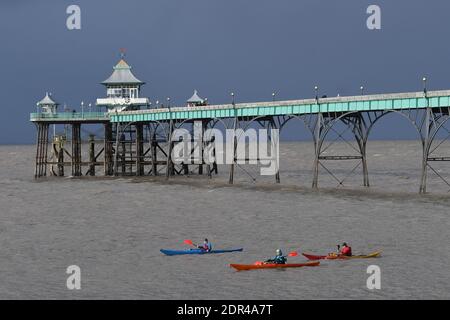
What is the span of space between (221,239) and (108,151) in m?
62.6

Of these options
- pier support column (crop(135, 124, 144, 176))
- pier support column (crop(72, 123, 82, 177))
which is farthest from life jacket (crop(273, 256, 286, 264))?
pier support column (crop(72, 123, 82, 177))

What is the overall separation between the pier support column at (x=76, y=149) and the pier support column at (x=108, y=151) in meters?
3.66

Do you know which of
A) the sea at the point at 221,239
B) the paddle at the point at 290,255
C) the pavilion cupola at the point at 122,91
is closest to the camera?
the sea at the point at 221,239

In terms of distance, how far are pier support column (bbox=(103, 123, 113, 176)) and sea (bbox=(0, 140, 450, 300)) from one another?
2201 centimetres

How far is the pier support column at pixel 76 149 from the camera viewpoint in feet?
359

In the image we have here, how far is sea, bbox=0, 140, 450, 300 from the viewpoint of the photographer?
35.6 meters

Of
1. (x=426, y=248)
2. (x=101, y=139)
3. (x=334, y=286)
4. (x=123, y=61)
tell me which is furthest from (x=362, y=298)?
(x=123, y=61)

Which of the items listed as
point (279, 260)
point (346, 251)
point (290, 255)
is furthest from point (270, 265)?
point (346, 251)

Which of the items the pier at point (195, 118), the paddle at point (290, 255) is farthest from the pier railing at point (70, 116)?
the paddle at point (290, 255)

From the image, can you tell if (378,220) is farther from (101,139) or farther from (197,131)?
(101,139)

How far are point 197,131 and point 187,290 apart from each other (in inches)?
2698

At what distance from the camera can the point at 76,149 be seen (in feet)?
359

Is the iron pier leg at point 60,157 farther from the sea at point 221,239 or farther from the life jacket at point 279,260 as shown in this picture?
the life jacket at point 279,260

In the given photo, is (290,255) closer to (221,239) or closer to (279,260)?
(279,260)
